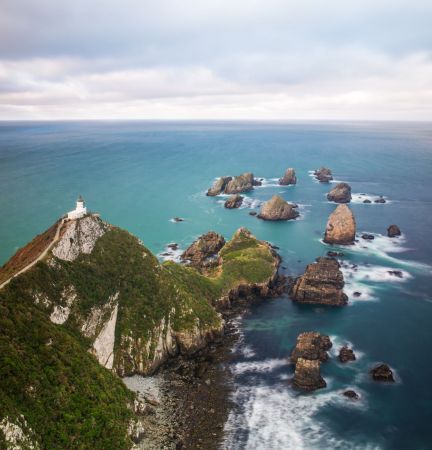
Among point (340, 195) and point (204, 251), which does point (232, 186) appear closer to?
point (340, 195)

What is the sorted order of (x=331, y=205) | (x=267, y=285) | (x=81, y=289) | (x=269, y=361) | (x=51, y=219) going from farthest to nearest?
(x=331, y=205)
(x=51, y=219)
(x=267, y=285)
(x=269, y=361)
(x=81, y=289)

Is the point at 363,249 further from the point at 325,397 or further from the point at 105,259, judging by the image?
the point at 105,259

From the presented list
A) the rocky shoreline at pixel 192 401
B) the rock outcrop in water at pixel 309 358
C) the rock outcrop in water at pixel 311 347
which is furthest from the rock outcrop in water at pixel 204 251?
the rock outcrop in water at pixel 309 358

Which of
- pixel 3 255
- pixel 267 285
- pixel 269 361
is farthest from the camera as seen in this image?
pixel 3 255

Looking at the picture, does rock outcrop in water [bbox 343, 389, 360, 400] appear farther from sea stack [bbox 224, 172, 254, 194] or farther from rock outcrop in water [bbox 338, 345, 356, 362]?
sea stack [bbox 224, 172, 254, 194]

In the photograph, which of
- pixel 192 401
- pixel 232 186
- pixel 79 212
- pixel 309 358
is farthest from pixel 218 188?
pixel 192 401

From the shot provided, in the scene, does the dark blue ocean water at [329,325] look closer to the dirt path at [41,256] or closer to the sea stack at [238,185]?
the sea stack at [238,185]

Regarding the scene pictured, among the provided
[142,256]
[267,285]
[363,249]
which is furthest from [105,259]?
[363,249]
